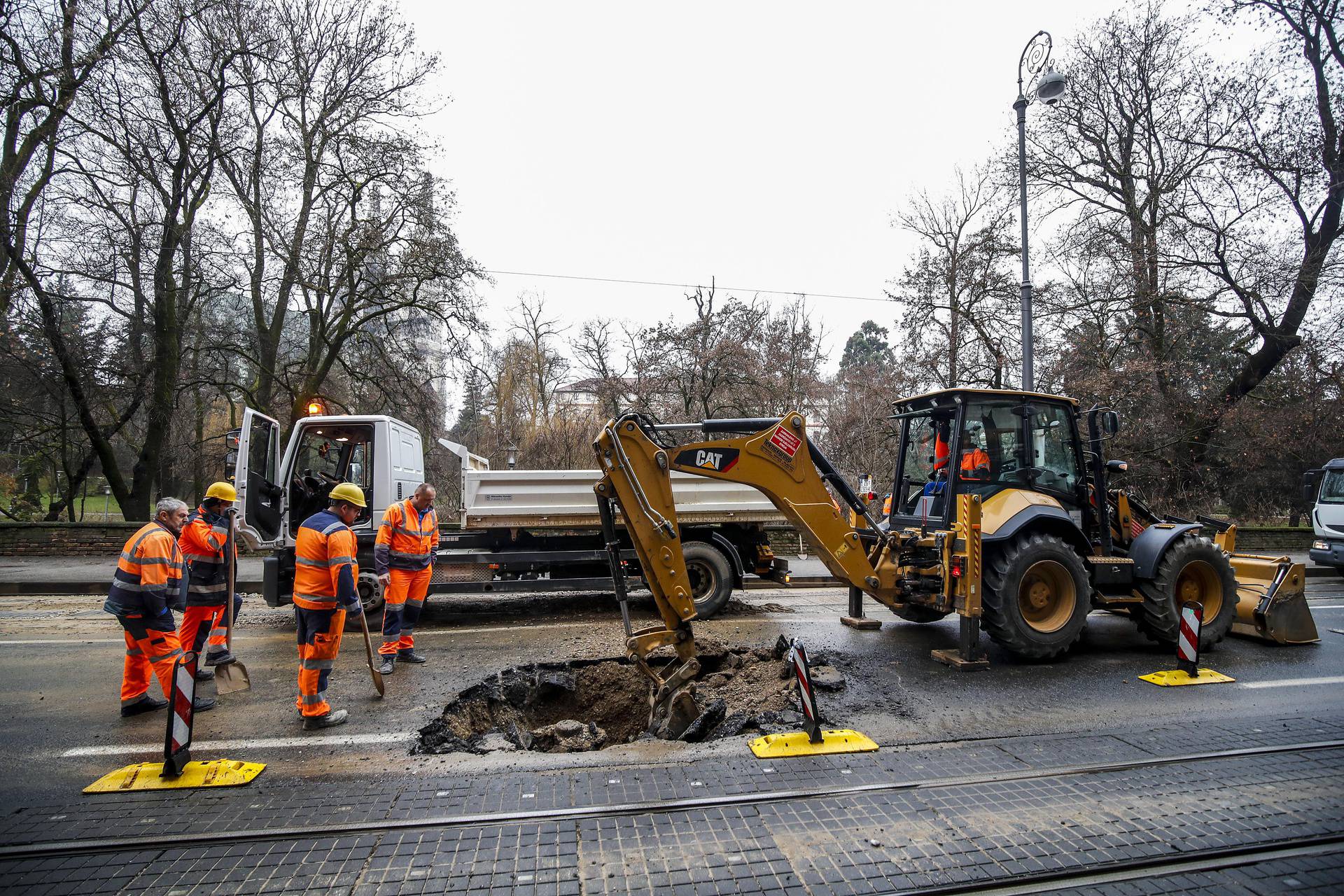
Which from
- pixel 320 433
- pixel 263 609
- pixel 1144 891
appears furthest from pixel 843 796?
pixel 263 609

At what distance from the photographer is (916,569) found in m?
6.71

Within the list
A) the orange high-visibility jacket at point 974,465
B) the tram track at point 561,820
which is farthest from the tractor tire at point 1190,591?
the tram track at point 561,820

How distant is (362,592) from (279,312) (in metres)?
12.6

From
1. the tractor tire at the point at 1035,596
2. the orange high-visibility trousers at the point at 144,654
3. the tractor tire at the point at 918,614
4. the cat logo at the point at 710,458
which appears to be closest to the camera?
the orange high-visibility trousers at the point at 144,654

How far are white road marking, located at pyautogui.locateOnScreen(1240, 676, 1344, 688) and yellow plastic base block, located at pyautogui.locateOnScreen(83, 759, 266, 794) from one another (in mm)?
7404

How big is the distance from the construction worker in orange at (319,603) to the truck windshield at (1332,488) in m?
17.2

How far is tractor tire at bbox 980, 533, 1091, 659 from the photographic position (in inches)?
247

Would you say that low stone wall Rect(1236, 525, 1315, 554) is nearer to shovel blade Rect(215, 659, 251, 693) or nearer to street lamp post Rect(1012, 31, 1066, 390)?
street lamp post Rect(1012, 31, 1066, 390)

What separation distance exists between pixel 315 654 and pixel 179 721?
→ 0.99m

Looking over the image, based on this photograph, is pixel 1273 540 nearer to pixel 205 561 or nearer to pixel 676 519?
pixel 676 519

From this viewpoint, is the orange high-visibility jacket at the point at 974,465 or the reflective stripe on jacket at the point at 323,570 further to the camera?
the orange high-visibility jacket at the point at 974,465

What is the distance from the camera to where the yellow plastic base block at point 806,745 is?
14.5 ft

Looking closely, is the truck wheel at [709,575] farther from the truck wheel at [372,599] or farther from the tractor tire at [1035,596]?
the truck wheel at [372,599]

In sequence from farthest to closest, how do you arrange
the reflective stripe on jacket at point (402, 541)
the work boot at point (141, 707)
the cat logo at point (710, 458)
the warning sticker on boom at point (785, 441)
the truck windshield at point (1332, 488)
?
the truck windshield at point (1332, 488)
the reflective stripe on jacket at point (402, 541)
the warning sticker on boom at point (785, 441)
the cat logo at point (710, 458)
the work boot at point (141, 707)
